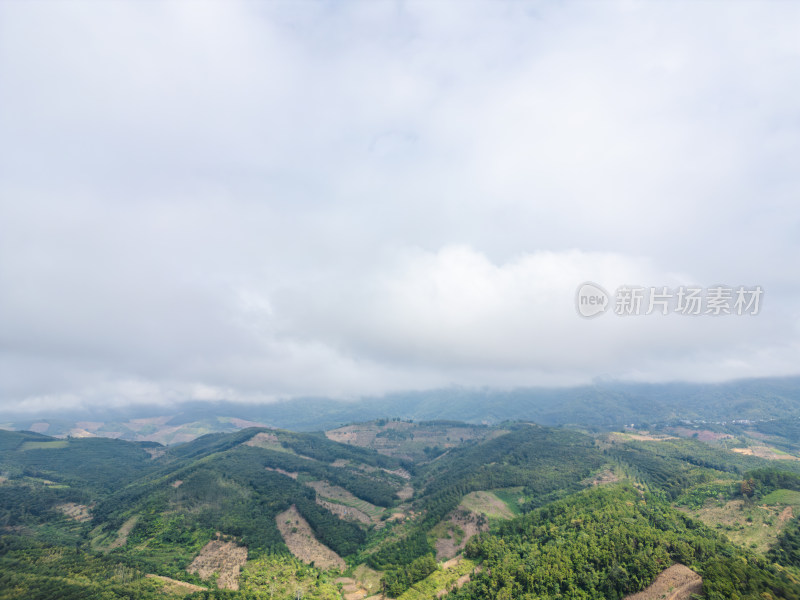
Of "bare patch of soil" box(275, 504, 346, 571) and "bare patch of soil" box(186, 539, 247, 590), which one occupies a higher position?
"bare patch of soil" box(186, 539, 247, 590)

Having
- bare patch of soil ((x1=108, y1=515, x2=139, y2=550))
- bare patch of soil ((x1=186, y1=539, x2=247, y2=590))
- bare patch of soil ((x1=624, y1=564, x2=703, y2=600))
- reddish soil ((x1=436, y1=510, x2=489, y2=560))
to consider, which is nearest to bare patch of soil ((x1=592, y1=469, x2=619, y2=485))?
reddish soil ((x1=436, y1=510, x2=489, y2=560))

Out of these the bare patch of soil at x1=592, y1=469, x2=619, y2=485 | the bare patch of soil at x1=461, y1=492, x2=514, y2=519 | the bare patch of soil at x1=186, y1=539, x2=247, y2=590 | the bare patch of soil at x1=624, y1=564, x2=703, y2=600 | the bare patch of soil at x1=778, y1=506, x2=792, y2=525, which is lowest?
the bare patch of soil at x1=186, y1=539, x2=247, y2=590

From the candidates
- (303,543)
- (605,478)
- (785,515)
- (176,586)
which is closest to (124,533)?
(176,586)

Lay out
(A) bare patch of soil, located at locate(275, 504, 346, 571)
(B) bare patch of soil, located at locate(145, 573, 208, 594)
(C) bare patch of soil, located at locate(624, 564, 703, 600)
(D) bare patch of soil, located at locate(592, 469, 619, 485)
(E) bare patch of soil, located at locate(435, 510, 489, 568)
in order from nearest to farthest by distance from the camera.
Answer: (C) bare patch of soil, located at locate(624, 564, 703, 600), (B) bare patch of soil, located at locate(145, 573, 208, 594), (E) bare patch of soil, located at locate(435, 510, 489, 568), (A) bare patch of soil, located at locate(275, 504, 346, 571), (D) bare patch of soil, located at locate(592, 469, 619, 485)

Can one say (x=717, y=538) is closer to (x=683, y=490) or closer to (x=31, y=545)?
(x=683, y=490)

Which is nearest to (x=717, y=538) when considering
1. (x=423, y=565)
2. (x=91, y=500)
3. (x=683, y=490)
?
(x=683, y=490)

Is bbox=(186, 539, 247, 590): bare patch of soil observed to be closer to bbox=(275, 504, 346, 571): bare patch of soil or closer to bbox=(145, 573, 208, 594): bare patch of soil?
bbox=(145, 573, 208, 594): bare patch of soil

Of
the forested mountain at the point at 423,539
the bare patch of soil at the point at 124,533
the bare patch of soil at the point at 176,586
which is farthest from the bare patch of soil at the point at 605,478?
the bare patch of soil at the point at 124,533

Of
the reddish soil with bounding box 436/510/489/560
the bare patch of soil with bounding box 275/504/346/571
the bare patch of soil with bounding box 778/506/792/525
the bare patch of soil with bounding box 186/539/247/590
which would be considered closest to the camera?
the bare patch of soil with bounding box 778/506/792/525
